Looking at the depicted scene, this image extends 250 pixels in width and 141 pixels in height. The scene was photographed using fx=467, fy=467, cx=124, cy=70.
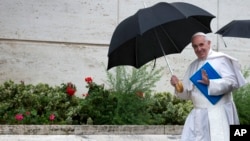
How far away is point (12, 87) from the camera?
7520 mm

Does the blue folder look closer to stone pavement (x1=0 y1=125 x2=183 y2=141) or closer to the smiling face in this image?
the smiling face

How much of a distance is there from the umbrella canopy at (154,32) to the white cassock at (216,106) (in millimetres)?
418

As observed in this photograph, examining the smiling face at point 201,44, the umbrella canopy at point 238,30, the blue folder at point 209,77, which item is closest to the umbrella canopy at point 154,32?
the smiling face at point 201,44

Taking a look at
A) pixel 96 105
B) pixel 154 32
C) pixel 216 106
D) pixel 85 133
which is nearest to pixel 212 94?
pixel 216 106

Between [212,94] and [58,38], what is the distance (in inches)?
212

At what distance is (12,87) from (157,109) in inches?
93.6

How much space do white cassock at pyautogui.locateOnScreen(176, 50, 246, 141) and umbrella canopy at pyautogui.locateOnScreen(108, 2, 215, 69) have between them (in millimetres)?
418

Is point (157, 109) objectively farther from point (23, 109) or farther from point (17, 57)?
point (17, 57)

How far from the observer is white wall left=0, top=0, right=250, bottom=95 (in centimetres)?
894

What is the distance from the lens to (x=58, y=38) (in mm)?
9203

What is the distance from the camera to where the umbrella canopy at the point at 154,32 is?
4164 millimetres

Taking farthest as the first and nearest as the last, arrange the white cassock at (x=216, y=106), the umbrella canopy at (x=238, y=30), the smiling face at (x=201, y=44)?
1. the umbrella canopy at (x=238, y=30)
2. the smiling face at (x=201, y=44)
3. the white cassock at (x=216, y=106)

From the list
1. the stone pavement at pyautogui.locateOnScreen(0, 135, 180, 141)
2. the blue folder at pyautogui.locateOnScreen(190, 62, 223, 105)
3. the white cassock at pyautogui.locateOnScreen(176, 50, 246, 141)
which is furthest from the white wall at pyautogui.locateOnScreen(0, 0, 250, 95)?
the blue folder at pyautogui.locateOnScreen(190, 62, 223, 105)

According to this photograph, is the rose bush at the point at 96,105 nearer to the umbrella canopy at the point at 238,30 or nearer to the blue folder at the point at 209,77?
the umbrella canopy at the point at 238,30
